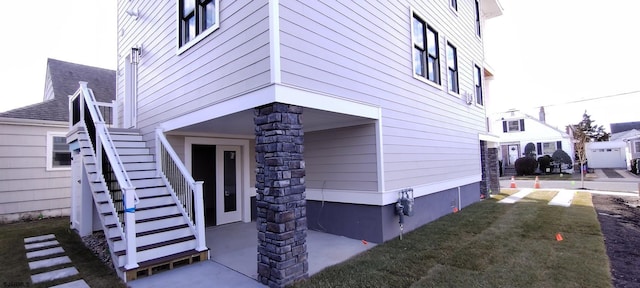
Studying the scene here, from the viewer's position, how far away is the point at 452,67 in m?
9.75

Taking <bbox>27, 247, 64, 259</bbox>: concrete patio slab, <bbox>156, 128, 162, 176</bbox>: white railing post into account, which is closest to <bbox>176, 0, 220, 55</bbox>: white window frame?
<bbox>156, 128, 162, 176</bbox>: white railing post

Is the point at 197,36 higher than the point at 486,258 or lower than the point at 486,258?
higher

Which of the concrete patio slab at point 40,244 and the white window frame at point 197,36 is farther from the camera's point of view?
the concrete patio slab at point 40,244

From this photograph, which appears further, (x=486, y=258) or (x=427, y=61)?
(x=427, y=61)

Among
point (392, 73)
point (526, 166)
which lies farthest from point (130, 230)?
point (526, 166)

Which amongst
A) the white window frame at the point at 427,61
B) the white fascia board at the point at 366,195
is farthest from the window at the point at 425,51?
the white fascia board at the point at 366,195

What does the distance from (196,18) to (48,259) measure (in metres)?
4.91

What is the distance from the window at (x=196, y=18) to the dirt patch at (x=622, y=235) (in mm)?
6756

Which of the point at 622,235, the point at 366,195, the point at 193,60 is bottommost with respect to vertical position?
the point at 622,235

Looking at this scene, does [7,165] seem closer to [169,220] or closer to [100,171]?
[100,171]

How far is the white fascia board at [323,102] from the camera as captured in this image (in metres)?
4.10

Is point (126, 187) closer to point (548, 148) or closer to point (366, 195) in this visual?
point (366, 195)

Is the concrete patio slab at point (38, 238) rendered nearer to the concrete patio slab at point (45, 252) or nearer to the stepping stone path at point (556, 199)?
the concrete patio slab at point (45, 252)

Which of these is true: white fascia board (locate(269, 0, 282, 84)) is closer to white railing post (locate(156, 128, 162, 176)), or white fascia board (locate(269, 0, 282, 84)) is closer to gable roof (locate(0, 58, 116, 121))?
white railing post (locate(156, 128, 162, 176))
